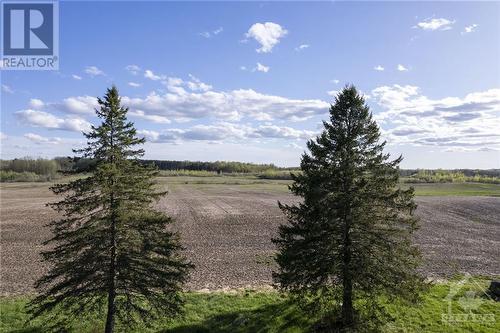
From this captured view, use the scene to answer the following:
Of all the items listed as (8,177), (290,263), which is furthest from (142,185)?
(8,177)

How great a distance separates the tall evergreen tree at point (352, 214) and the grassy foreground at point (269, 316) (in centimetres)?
209

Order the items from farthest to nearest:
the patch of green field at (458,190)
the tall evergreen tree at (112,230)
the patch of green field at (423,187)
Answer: the patch of green field at (423,187), the patch of green field at (458,190), the tall evergreen tree at (112,230)

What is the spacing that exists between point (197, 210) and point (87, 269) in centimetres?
4424

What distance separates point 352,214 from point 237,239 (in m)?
25.2

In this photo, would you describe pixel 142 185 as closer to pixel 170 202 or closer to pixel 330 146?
pixel 330 146

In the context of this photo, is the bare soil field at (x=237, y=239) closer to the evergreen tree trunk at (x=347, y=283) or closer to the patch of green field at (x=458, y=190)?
the evergreen tree trunk at (x=347, y=283)

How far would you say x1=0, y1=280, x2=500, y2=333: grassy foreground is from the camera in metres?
17.4

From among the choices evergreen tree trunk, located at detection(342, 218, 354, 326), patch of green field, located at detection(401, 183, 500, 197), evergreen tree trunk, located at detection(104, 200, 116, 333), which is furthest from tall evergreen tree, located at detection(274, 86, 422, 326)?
patch of green field, located at detection(401, 183, 500, 197)

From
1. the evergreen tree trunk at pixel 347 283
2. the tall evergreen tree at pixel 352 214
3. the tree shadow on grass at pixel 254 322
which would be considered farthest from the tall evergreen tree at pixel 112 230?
the evergreen tree trunk at pixel 347 283

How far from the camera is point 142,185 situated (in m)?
15.8

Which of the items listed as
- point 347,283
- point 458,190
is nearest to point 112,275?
point 347,283

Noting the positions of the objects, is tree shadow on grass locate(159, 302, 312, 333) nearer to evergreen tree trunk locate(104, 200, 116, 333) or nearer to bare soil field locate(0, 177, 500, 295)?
evergreen tree trunk locate(104, 200, 116, 333)

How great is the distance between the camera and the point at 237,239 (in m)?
39.7

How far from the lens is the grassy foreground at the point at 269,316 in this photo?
17.4 m
